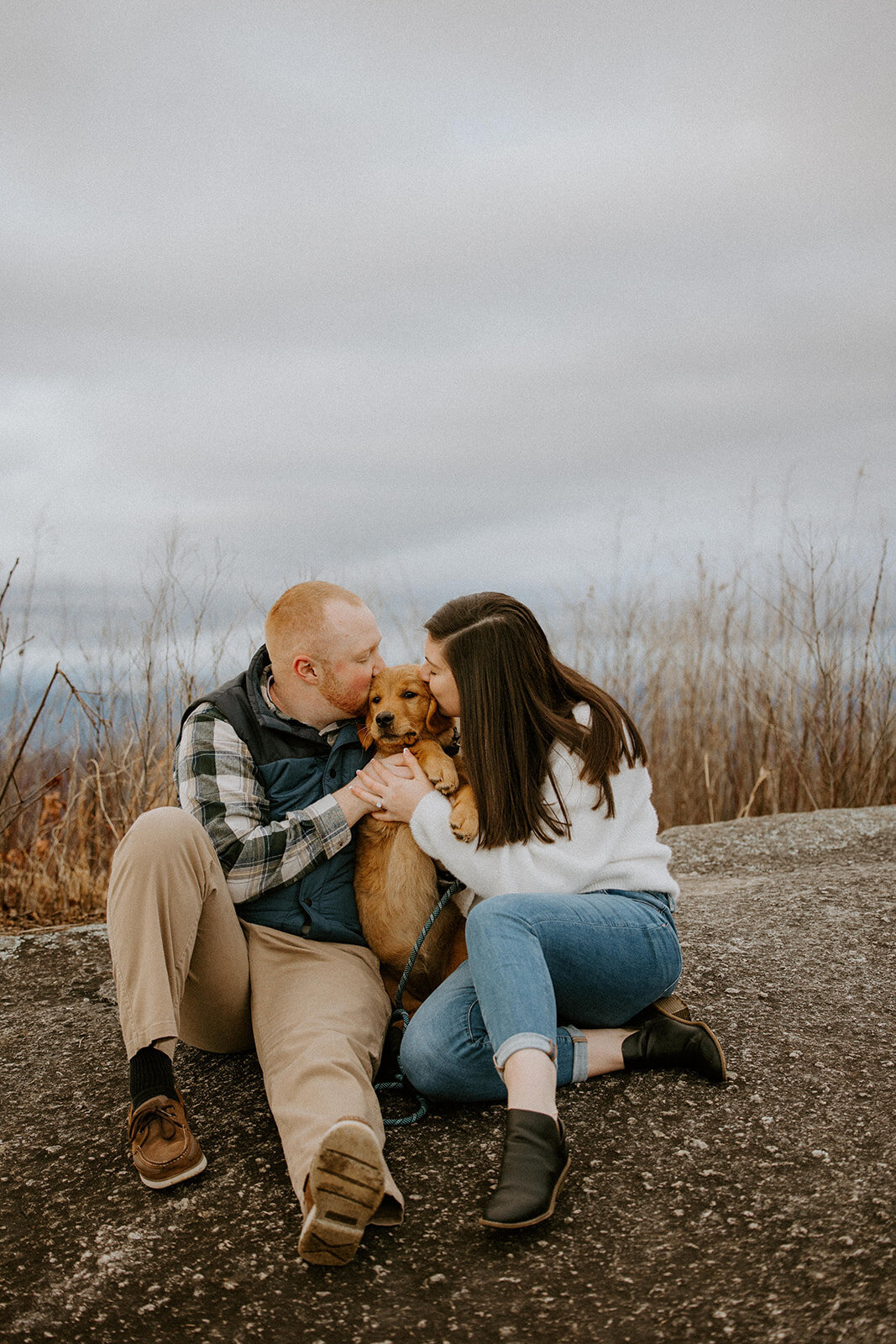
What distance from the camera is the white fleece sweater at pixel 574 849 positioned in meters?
2.33

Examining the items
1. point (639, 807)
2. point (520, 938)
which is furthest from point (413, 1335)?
point (639, 807)

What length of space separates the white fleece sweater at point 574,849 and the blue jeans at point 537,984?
6 cm

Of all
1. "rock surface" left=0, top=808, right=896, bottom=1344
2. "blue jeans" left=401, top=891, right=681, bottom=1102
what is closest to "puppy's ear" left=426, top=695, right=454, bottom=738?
"blue jeans" left=401, top=891, right=681, bottom=1102

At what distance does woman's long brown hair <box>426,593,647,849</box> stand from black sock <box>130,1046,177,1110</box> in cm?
83

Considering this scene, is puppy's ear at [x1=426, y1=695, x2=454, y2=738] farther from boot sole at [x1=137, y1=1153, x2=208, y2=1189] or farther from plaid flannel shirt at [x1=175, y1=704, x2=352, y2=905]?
boot sole at [x1=137, y1=1153, x2=208, y2=1189]

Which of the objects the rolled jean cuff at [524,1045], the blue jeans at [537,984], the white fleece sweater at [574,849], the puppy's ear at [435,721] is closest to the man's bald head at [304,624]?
the puppy's ear at [435,721]

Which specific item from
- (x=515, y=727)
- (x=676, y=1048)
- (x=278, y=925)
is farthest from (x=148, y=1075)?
(x=676, y=1048)

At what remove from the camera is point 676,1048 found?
246 cm

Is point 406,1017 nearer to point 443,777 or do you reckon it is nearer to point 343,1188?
point 443,777

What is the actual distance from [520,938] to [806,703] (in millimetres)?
4288

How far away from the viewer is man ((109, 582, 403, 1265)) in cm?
198

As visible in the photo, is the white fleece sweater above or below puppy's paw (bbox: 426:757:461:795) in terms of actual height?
below

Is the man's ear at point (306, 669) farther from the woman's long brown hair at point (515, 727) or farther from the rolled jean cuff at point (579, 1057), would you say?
the rolled jean cuff at point (579, 1057)

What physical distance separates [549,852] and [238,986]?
803 millimetres
